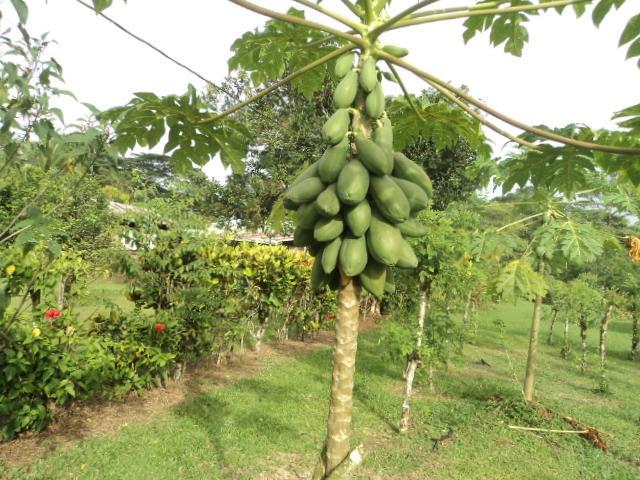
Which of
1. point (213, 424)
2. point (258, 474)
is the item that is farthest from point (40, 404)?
point (258, 474)

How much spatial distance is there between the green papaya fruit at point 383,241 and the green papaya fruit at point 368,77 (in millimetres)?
390

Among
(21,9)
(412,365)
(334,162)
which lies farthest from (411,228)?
(412,365)

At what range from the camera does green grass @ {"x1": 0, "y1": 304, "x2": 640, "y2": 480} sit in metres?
4.17

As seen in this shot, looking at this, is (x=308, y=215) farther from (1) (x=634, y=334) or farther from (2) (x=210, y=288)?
(1) (x=634, y=334)

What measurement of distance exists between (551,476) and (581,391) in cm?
399

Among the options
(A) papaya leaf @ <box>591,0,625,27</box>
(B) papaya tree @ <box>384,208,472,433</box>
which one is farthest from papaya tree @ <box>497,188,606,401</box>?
(A) papaya leaf @ <box>591,0,625,27</box>

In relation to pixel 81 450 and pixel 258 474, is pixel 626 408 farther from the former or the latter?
pixel 81 450

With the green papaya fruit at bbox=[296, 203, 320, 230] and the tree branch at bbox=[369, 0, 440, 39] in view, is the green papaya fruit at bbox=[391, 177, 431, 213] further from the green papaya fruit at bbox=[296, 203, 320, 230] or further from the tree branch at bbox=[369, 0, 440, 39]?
the tree branch at bbox=[369, 0, 440, 39]

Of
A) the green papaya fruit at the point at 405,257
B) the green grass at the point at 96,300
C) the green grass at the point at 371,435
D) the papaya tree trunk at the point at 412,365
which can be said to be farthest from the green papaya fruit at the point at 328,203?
the papaya tree trunk at the point at 412,365

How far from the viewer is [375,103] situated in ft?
4.47

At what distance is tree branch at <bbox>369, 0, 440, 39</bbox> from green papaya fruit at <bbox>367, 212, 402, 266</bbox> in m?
0.57

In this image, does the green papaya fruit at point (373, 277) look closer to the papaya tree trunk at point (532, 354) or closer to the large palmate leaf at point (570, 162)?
the large palmate leaf at point (570, 162)

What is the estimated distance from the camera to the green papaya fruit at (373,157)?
128cm

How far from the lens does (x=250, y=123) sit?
45.2ft
